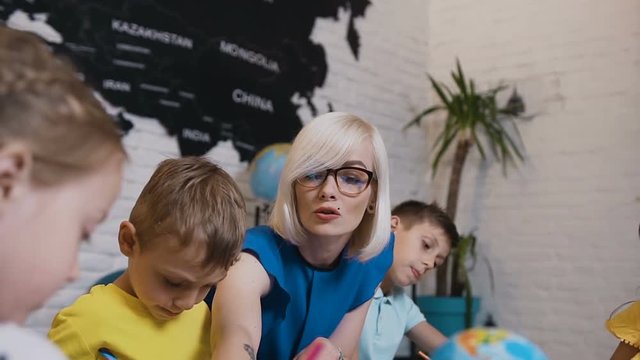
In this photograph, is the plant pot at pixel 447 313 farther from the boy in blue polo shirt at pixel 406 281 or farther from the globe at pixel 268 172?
the globe at pixel 268 172

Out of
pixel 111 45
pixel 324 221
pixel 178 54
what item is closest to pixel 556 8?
pixel 178 54

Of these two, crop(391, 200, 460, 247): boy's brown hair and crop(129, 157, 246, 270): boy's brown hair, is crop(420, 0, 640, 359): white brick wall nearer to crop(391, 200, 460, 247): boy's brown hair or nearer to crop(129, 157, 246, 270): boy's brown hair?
crop(391, 200, 460, 247): boy's brown hair

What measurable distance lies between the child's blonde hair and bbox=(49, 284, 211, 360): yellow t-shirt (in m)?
0.68

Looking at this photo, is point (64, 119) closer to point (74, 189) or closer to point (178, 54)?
point (74, 189)

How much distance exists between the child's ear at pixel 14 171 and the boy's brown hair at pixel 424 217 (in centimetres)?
198

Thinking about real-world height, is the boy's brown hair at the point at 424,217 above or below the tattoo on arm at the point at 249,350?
above

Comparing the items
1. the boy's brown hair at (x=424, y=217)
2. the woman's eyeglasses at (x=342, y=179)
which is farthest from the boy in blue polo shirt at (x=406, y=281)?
the woman's eyeglasses at (x=342, y=179)

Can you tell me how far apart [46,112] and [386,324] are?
1.89 m

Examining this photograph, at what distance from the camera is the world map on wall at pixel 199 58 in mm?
2707

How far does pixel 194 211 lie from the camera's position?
1317 millimetres

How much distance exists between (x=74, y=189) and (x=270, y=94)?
2.82 meters

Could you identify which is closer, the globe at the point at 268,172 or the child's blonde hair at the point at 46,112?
the child's blonde hair at the point at 46,112

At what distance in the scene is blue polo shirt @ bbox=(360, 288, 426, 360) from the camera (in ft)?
7.59

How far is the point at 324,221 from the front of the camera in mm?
1794
